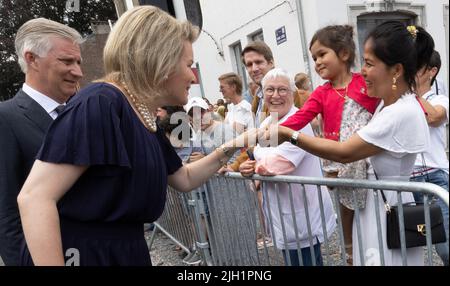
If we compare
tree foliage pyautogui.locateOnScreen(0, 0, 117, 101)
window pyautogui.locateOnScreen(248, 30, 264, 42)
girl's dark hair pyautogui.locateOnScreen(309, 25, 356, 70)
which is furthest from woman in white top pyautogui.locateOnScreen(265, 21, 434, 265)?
tree foliage pyautogui.locateOnScreen(0, 0, 117, 101)

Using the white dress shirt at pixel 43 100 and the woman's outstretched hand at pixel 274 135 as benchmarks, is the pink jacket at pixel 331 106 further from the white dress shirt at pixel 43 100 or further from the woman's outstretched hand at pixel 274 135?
the white dress shirt at pixel 43 100

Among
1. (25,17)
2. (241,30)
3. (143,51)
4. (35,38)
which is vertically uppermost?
(25,17)

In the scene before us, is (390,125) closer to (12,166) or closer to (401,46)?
(401,46)

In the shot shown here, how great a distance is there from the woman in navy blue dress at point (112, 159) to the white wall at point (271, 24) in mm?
6389

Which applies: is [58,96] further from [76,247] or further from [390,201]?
[390,201]

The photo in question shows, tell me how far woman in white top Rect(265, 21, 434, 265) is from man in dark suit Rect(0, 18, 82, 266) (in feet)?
4.62

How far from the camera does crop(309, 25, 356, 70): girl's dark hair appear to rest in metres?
2.05

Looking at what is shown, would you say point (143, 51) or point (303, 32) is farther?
point (303, 32)

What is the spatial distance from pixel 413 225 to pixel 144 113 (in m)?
1.25

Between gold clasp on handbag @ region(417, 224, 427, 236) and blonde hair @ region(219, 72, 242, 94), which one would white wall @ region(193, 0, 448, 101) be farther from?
gold clasp on handbag @ region(417, 224, 427, 236)

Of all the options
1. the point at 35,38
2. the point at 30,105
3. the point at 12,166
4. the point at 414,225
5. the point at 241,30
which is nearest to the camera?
the point at 414,225

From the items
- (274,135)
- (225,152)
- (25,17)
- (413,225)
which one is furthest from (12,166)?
(25,17)

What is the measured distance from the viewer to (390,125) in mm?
1470

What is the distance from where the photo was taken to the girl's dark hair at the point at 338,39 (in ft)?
6.74
